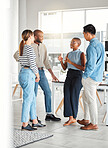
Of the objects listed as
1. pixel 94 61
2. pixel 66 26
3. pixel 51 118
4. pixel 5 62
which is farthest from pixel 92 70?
pixel 66 26

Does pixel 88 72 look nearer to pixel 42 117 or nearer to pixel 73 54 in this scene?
pixel 73 54

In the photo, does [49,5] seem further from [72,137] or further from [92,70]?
[72,137]

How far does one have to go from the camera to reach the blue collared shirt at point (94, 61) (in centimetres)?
375

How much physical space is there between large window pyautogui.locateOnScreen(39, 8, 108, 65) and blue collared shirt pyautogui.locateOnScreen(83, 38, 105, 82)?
24.0 feet

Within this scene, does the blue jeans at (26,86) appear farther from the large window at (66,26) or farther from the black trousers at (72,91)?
the large window at (66,26)

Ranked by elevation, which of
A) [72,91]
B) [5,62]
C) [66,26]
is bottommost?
[72,91]

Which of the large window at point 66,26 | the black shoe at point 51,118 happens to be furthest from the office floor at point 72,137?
the large window at point 66,26

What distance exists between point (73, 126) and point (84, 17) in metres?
7.65

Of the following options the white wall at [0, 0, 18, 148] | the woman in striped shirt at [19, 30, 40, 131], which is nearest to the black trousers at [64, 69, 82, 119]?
the woman in striped shirt at [19, 30, 40, 131]

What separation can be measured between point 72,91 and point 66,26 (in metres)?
7.66

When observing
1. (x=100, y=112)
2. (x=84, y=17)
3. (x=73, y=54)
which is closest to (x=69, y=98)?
(x=73, y=54)

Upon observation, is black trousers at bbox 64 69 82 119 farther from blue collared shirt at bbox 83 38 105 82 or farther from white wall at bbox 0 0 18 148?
white wall at bbox 0 0 18 148

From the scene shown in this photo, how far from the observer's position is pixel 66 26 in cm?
1162

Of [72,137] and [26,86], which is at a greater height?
[26,86]
